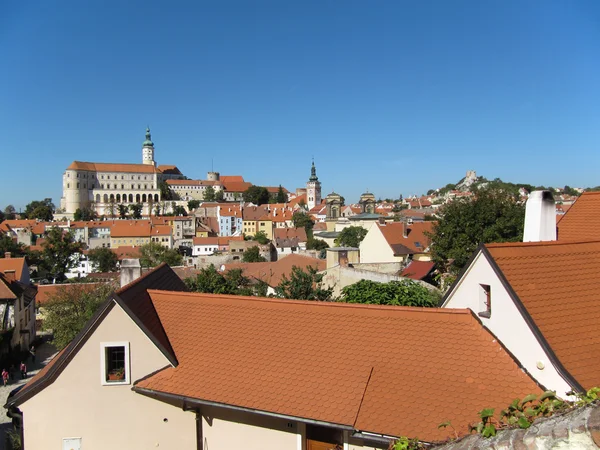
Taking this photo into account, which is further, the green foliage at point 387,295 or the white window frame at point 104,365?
the green foliage at point 387,295

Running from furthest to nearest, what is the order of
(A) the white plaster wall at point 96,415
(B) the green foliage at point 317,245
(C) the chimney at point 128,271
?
(B) the green foliage at point 317,245 → (C) the chimney at point 128,271 → (A) the white plaster wall at point 96,415

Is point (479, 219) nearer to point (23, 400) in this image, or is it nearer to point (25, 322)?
point (23, 400)

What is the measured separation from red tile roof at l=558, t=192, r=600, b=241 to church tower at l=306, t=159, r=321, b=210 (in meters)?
135

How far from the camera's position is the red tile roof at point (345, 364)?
20.8 ft

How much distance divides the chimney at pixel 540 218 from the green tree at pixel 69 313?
741 inches

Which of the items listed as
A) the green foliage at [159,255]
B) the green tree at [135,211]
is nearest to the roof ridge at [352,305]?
the green foliage at [159,255]

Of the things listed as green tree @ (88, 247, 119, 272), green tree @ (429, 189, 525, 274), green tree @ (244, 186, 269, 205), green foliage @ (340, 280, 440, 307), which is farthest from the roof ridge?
green tree @ (244, 186, 269, 205)

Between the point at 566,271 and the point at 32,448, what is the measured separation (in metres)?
→ 10.1

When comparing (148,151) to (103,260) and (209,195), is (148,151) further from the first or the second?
(103,260)

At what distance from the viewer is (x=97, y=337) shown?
7.96 m

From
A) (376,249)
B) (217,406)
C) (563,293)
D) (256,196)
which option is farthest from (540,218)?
(256,196)

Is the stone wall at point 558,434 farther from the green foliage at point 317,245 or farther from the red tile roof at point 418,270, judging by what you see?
the green foliage at point 317,245

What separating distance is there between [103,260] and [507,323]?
73.0 m

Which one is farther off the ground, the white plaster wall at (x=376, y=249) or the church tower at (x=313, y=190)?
the church tower at (x=313, y=190)
